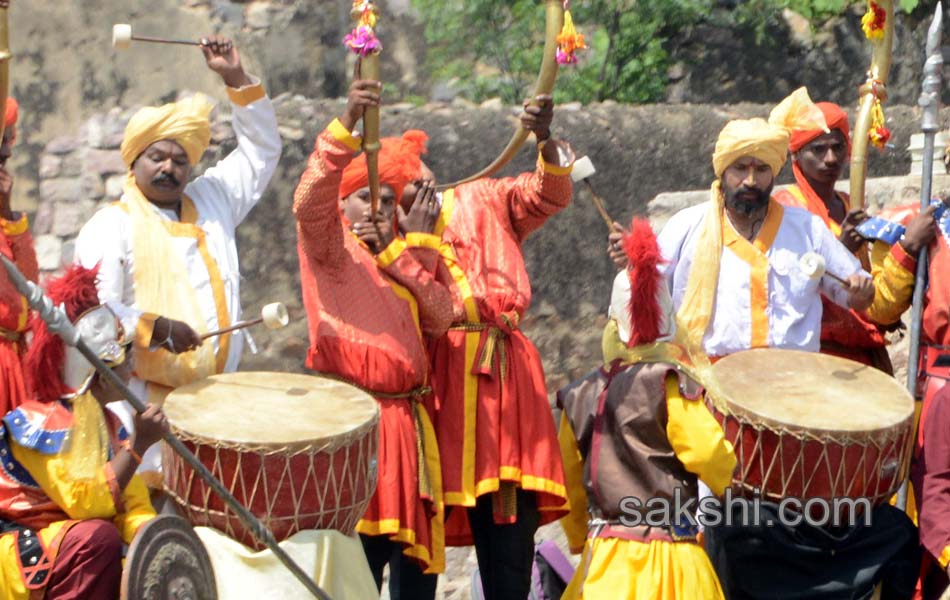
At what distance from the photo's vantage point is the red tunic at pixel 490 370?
6.86 metres

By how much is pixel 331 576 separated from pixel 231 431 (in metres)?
0.57

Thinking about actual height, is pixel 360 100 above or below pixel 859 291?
above

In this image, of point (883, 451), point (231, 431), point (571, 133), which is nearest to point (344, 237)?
point (231, 431)

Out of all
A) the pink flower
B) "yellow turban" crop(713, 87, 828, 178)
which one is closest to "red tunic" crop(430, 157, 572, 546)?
"yellow turban" crop(713, 87, 828, 178)

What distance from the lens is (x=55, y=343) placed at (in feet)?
19.4

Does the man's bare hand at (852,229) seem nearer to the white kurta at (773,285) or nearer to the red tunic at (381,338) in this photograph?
the white kurta at (773,285)

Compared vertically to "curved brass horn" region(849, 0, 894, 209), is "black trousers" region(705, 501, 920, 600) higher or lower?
lower

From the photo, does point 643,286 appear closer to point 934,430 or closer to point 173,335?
point 934,430

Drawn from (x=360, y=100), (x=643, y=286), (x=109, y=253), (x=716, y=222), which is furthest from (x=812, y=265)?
(x=109, y=253)

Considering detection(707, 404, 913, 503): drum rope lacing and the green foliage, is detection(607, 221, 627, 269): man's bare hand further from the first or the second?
the green foliage

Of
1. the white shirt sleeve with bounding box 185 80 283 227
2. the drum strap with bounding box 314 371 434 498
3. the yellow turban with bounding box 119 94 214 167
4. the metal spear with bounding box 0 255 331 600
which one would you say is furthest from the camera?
the white shirt sleeve with bounding box 185 80 283 227

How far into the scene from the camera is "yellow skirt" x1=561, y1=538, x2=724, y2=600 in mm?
6305

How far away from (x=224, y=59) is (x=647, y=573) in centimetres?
235

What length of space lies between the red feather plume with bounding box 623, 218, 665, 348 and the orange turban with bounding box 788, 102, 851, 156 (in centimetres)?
157
